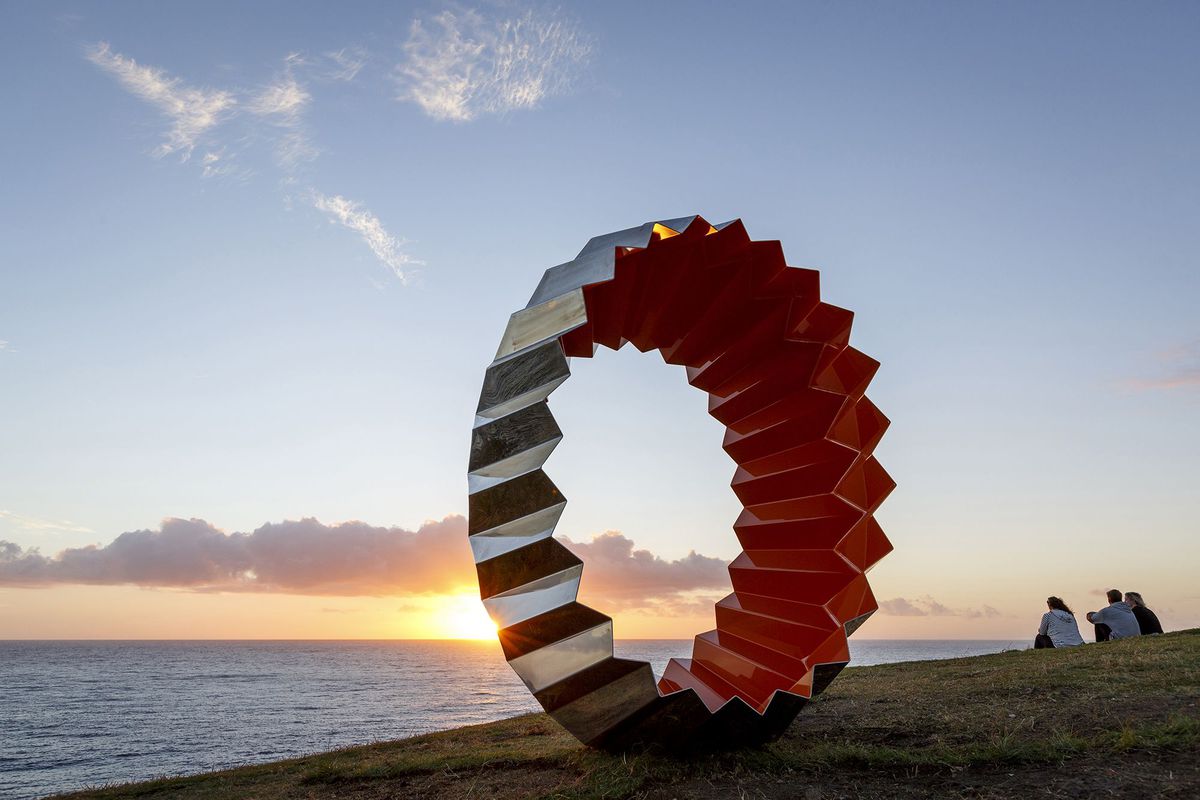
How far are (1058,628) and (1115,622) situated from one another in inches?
42.3

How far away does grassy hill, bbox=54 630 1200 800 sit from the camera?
5.09 metres

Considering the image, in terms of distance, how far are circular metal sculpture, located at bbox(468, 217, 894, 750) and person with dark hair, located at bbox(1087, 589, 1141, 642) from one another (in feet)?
30.0

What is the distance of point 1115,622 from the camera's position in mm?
13164

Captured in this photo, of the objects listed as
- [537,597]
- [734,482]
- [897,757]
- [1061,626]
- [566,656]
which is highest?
[734,482]

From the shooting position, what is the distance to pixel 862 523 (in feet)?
22.9

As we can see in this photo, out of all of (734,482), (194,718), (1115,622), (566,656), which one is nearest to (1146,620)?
(1115,622)

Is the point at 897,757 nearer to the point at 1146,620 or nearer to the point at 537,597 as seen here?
the point at 537,597

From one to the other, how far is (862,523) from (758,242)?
2.84 m

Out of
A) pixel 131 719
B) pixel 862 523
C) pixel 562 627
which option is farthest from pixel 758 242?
pixel 131 719

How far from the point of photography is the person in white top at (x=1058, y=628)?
1295 cm

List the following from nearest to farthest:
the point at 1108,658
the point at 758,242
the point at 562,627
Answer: the point at 562,627
the point at 758,242
the point at 1108,658

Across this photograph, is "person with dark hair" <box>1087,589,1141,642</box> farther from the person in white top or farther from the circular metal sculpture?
the circular metal sculpture

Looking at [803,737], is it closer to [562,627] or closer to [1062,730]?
[1062,730]

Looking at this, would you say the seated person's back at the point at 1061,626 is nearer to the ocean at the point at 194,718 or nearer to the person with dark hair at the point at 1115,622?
the person with dark hair at the point at 1115,622
